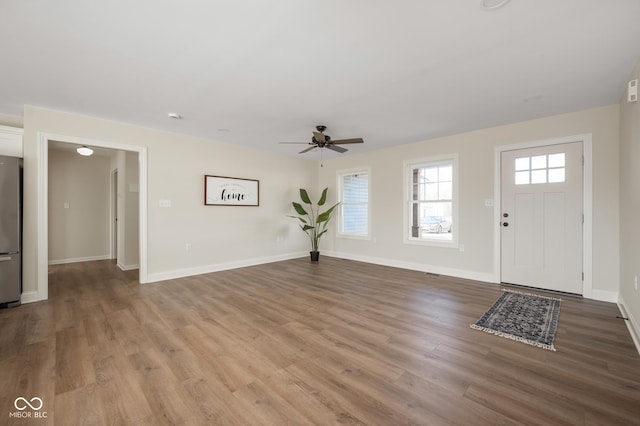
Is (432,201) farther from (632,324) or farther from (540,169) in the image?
(632,324)

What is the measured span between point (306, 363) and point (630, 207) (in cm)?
336

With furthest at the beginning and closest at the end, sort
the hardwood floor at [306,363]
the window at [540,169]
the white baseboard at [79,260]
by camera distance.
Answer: the white baseboard at [79,260], the window at [540,169], the hardwood floor at [306,363]

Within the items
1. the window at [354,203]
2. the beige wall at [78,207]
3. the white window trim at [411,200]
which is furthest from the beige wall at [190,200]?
the beige wall at [78,207]

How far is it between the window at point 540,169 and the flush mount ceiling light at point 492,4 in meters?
2.96

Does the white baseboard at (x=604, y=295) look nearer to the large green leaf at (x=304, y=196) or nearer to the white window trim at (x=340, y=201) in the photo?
the white window trim at (x=340, y=201)

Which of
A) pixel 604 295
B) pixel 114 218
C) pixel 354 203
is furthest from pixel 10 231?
pixel 604 295

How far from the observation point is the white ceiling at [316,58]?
1752 mm

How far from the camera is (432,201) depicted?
499 centimetres

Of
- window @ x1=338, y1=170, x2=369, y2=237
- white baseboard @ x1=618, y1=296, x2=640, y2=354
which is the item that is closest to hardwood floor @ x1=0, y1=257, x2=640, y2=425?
white baseboard @ x1=618, y1=296, x2=640, y2=354

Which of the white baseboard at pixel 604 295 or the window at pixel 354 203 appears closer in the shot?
the white baseboard at pixel 604 295

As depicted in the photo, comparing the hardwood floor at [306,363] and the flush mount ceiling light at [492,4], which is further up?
the flush mount ceiling light at [492,4]

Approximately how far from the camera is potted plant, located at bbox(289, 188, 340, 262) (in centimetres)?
593

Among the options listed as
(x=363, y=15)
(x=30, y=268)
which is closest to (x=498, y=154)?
(x=363, y=15)

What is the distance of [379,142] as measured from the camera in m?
5.08
